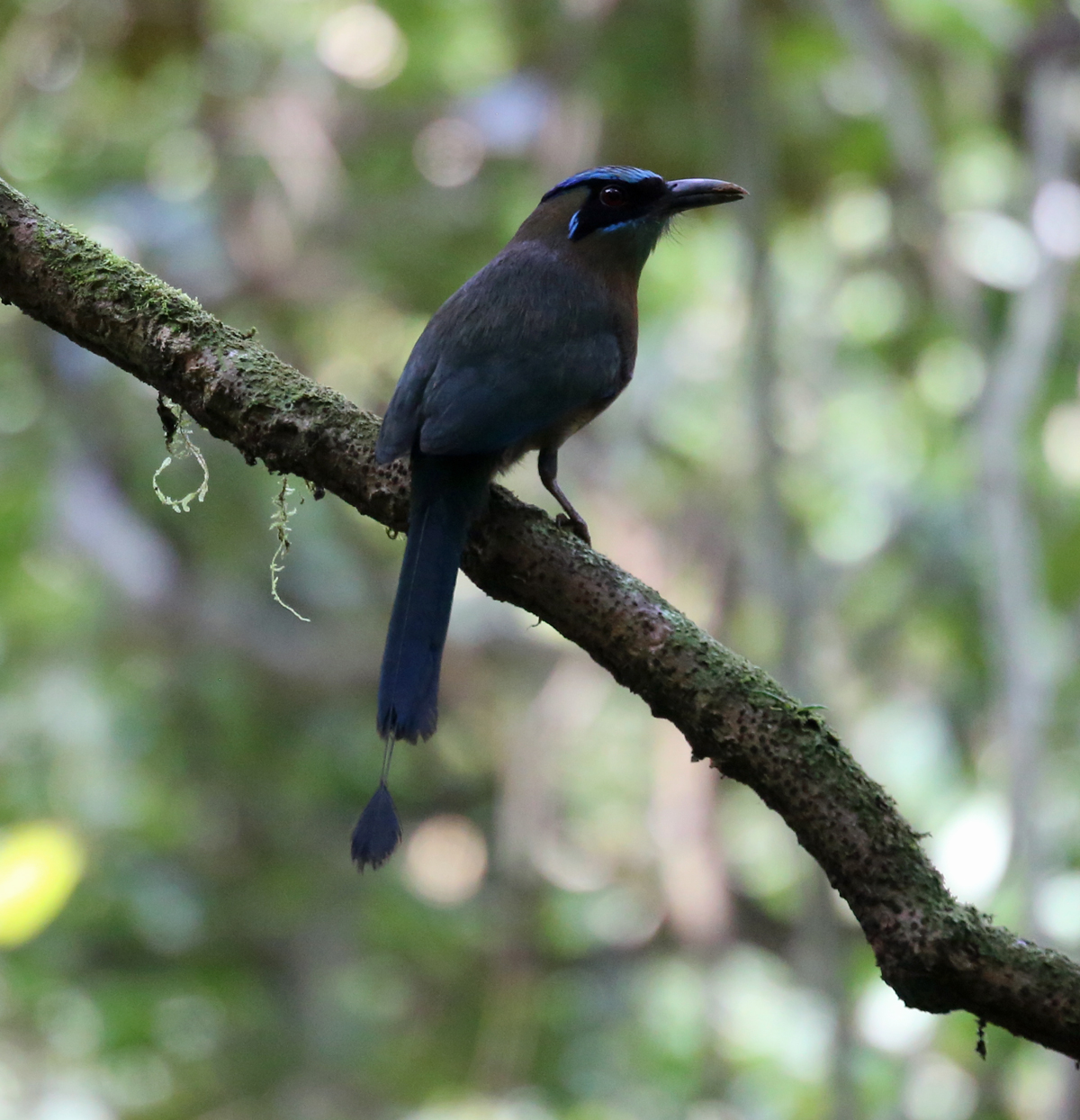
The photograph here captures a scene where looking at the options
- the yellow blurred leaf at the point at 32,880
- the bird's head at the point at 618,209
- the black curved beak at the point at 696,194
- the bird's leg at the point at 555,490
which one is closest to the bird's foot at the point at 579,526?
the bird's leg at the point at 555,490

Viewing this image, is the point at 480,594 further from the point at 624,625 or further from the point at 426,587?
the point at 624,625

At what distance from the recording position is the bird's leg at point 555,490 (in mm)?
2246

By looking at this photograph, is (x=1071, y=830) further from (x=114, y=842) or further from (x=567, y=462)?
(x=114, y=842)

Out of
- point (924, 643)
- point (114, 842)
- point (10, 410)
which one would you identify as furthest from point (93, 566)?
point (924, 643)

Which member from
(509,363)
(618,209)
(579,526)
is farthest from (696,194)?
(579,526)

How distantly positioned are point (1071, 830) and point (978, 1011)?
133 inches

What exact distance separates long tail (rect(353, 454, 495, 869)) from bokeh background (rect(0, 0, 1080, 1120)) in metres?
1.89

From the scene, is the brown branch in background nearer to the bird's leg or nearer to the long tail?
the long tail

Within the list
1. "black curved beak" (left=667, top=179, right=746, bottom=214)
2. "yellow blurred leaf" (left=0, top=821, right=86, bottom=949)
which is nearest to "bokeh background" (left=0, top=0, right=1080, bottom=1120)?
"yellow blurred leaf" (left=0, top=821, right=86, bottom=949)

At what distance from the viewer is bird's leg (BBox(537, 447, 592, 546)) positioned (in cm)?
225

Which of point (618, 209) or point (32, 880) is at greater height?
point (618, 209)

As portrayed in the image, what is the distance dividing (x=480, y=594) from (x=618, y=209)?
3293mm

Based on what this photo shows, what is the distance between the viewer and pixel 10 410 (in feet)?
20.0

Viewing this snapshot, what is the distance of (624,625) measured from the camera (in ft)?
5.93
